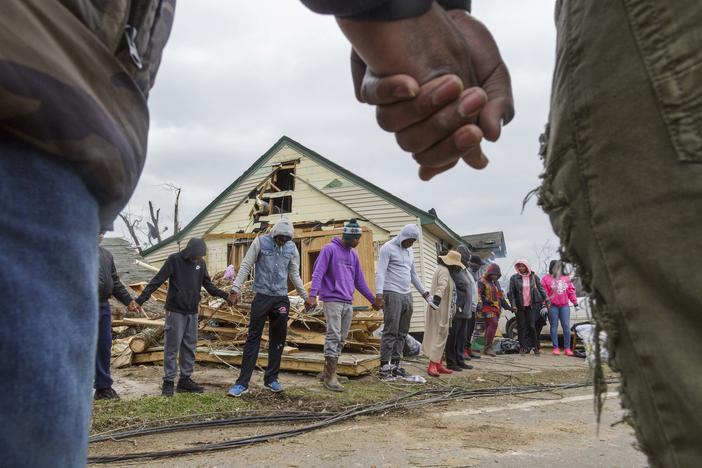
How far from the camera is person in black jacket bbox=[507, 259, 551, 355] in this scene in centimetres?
1199

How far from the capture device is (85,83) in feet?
2.72

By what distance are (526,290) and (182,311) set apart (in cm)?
825

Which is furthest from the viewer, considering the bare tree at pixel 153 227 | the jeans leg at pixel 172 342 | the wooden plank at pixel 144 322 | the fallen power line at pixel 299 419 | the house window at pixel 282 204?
the bare tree at pixel 153 227

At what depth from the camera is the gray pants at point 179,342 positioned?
20.5ft

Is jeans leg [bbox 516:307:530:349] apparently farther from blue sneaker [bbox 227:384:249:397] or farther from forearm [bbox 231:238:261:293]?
blue sneaker [bbox 227:384:249:397]

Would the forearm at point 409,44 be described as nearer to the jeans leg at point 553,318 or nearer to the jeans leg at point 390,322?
the jeans leg at point 390,322

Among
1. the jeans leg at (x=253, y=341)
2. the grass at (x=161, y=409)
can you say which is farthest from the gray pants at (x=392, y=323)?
the grass at (x=161, y=409)

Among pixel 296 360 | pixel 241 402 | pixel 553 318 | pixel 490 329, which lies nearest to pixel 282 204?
pixel 490 329

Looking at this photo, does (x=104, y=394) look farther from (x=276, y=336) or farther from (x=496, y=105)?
(x=496, y=105)

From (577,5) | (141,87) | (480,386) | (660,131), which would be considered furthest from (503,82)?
(480,386)

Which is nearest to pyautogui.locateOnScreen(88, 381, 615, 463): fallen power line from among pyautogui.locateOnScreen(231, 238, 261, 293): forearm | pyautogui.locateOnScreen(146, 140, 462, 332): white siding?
pyautogui.locateOnScreen(231, 238, 261, 293): forearm

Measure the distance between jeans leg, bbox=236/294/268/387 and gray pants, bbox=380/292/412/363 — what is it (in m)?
2.07

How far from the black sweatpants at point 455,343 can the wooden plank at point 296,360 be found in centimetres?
131

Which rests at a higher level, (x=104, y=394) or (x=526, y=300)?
(x=526, y=300)
